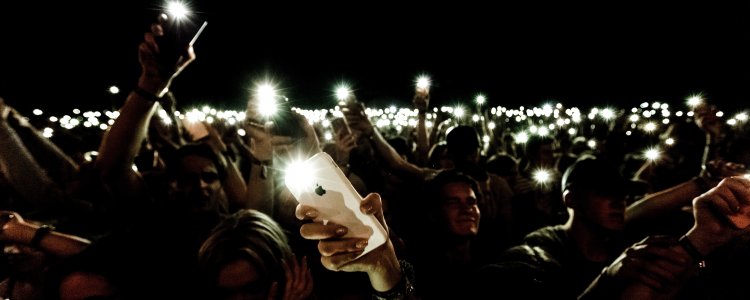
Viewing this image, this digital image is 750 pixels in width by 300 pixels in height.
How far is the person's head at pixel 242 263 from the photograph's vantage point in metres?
2.08

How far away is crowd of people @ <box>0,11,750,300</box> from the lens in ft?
6.29

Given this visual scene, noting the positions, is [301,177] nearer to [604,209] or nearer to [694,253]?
[694,253]

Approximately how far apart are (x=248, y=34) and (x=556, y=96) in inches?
994

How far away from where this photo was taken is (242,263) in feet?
6.90

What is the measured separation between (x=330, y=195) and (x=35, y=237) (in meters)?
1.95

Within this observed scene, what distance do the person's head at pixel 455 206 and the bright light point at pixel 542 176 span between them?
7.83ft

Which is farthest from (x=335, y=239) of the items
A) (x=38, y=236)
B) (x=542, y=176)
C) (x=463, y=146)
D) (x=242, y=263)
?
(x=542, y=176)

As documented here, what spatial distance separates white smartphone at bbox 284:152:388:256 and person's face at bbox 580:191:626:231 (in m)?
2.21

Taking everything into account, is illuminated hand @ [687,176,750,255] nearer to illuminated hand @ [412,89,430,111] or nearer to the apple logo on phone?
the apple logo on phone

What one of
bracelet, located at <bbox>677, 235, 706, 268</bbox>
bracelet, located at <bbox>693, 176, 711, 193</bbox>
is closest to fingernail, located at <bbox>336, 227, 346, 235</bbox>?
bracelet, located at <bbox>677, 235, 706, 268</bbox>

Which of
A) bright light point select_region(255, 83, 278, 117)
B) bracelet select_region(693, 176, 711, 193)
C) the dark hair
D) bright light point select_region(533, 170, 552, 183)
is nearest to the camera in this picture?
the dark hair

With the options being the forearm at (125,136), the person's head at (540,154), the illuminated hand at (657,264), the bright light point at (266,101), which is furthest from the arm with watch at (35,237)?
the person's head at (540,154)

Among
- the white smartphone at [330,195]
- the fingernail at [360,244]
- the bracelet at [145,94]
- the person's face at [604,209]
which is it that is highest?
the bracelet at [145,94]

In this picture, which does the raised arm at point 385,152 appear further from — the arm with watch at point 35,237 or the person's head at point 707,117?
the person's head at point 707,117
